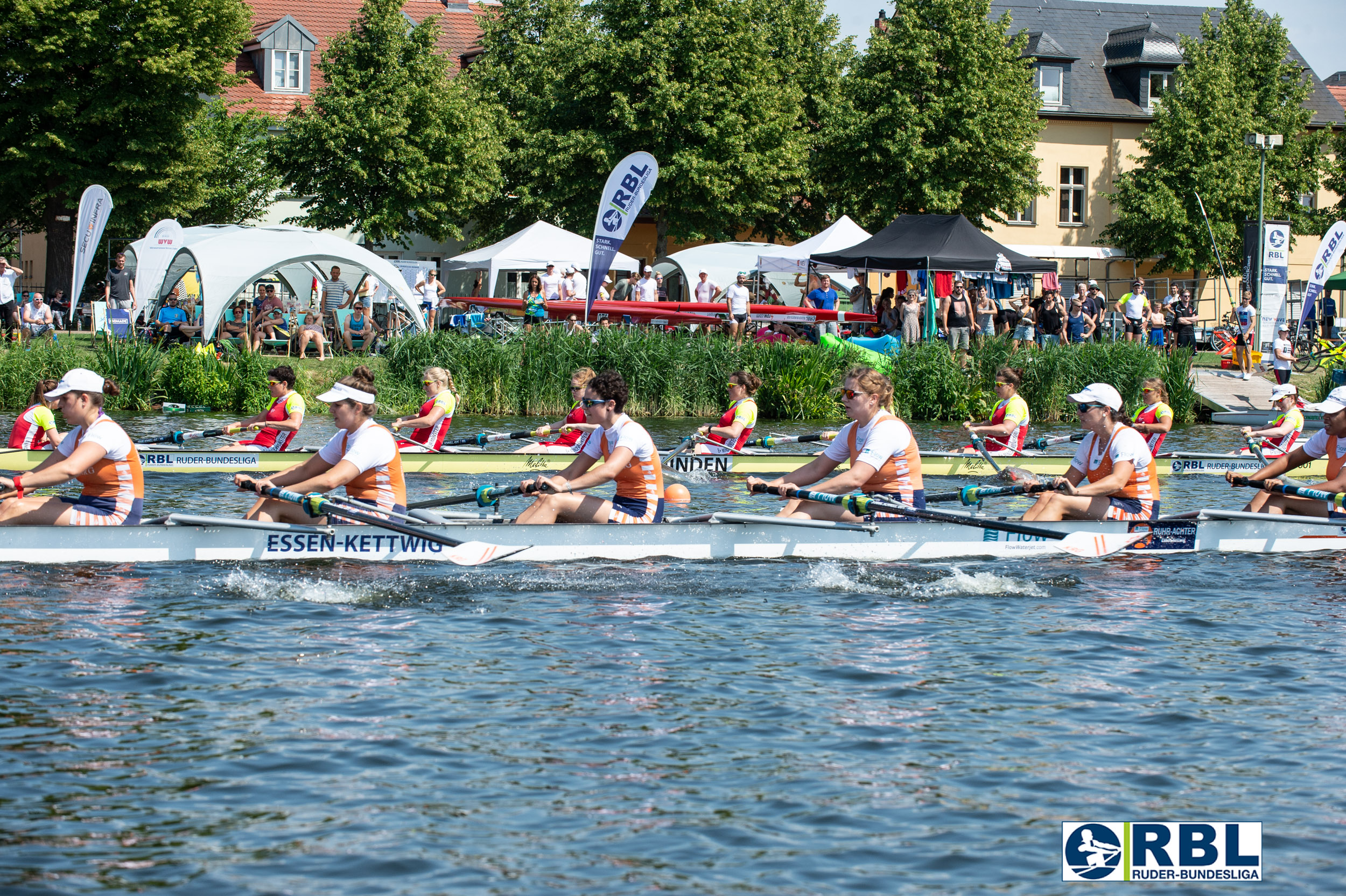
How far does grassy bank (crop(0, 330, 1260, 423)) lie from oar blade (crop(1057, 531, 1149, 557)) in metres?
12.6

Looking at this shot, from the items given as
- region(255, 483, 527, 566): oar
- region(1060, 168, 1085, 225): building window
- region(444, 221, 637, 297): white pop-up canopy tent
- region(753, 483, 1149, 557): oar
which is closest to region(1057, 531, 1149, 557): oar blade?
region(753, 483, 1149, 557): oar

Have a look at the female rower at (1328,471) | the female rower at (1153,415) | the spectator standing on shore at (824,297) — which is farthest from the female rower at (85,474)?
the spectator standing on shore at (824,297)

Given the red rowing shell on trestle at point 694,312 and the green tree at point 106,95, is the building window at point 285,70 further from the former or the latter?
the red rowing shell on trestle at point 694,312

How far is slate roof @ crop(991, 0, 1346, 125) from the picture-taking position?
174ft

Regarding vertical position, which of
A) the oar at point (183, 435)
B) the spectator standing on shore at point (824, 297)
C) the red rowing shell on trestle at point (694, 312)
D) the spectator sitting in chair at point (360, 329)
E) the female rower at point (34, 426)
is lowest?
the oar at point (183, 435)

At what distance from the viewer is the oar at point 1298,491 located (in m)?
13.0

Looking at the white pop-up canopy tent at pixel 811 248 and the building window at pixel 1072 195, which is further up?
the building window at pixel 1072 195

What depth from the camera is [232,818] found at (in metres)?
6.83

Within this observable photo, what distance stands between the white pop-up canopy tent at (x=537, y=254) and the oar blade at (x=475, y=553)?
26368 mm

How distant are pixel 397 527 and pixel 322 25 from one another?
157ft

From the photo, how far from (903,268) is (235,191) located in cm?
2319

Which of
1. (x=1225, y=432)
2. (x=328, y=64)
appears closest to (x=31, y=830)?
(x=1225, y=432)

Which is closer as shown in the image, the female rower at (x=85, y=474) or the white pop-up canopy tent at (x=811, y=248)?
the female rower at (x=85, y=474)

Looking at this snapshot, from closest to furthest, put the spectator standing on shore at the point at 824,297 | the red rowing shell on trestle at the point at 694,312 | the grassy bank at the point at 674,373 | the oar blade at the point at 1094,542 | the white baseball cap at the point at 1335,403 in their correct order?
the oar blade at the point at 1094,542 < the white baseball cap at the point at 1335,403 < the grassy bank at the point at 674,373 < the red rowing shell on trestle at the point at 694,312 < the spectator standing on shore at the point at 824,297
